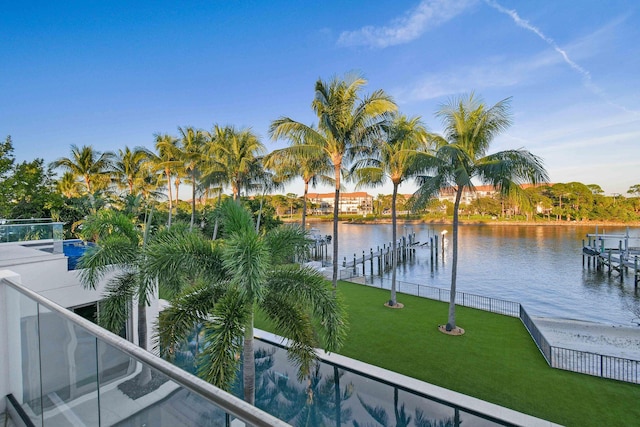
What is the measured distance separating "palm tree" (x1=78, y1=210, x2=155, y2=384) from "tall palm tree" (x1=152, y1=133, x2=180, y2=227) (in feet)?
56.2

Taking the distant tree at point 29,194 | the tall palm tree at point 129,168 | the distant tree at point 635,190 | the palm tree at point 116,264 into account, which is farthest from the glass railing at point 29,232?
the distant tree at point 635,190

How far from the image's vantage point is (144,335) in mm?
8547

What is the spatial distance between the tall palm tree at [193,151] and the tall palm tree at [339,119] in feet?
43.7

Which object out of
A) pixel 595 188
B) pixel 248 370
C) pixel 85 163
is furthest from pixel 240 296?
pixel 595 188

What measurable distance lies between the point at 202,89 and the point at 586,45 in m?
24.8

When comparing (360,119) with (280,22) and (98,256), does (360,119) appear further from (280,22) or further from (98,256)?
(98,256)

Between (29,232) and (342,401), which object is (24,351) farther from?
(29,232)

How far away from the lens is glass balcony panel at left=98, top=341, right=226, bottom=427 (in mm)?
1428

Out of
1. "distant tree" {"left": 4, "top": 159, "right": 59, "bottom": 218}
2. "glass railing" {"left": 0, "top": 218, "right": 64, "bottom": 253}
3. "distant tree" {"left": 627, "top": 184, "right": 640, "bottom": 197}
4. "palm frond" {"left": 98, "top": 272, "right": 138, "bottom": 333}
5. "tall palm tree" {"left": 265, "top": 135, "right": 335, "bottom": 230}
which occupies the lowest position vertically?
"palm frond" {"left": 98, "top": 272, "right": 138, "bottom": 333}

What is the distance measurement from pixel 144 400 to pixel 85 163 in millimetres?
35658

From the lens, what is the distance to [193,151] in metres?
25.9

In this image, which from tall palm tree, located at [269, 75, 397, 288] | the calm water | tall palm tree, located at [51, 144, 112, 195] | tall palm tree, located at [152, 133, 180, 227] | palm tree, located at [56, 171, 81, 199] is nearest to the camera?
tall palm tree, located at [269, 75, 397, 288]

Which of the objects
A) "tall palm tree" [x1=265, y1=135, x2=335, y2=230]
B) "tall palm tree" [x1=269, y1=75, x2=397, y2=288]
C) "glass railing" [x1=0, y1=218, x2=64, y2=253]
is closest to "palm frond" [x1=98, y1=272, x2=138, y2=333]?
"glass railing" [x1=0, y1=218, x2=64, y2=253]

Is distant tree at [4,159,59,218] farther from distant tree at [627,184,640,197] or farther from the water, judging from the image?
distant tree at [627,184,640,197]
